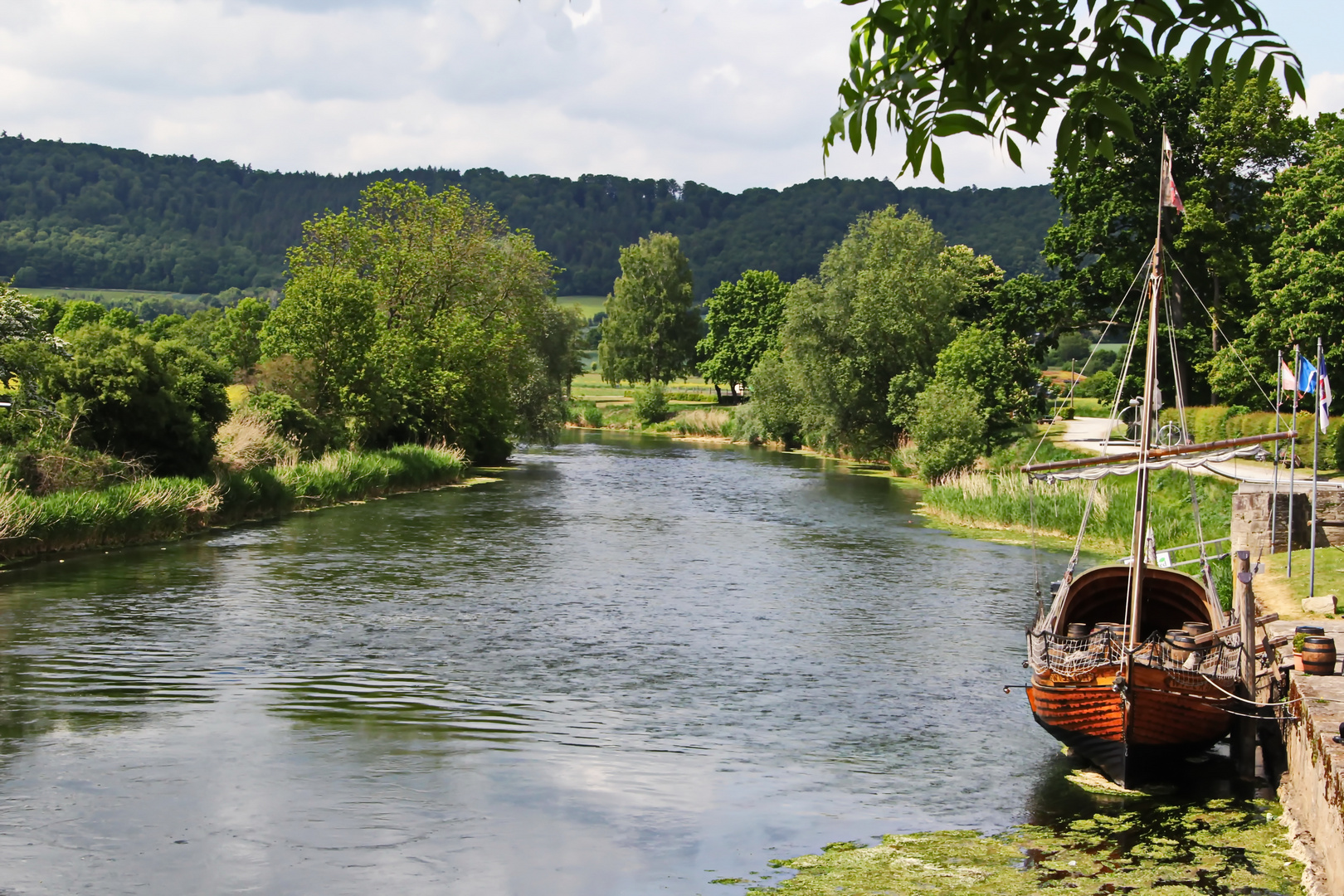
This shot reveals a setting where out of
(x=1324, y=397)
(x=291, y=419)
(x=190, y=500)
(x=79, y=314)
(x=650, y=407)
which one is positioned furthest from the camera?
(x=650, y=407)

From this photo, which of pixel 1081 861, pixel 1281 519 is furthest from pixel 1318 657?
pixel 1281 519

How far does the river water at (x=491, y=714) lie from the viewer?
39.1 ft

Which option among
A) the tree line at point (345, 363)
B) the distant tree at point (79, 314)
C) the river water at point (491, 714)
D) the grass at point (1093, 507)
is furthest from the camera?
the distant tree at point (79, 314)

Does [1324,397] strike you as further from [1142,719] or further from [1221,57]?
[1221,57]

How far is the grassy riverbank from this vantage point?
2719cm

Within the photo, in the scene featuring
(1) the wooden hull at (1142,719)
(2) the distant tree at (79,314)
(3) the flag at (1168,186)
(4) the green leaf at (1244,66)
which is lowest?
(1) the wooden hull at (1142,719)

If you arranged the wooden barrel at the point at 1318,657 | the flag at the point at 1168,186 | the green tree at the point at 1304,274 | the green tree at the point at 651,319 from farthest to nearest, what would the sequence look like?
the green tree at the point at 651,319, the green tree at the point at 1304,274, the flag at the point at 1168,186, the wooden barrel at the point at 1318,657

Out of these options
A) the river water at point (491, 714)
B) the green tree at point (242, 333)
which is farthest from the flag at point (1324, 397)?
the green tree at point (242, 333)

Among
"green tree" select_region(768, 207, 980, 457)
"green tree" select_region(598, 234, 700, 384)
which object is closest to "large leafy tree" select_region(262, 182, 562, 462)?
"green tree" select_region(768, 207, 980, 457)

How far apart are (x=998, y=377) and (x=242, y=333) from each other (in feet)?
173

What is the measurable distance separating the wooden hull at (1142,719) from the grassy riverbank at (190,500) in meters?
21.7

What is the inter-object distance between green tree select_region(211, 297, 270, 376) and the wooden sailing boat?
6261 cm

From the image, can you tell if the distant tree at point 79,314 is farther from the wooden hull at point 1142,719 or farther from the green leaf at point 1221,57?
the green leaf at point 1221,57

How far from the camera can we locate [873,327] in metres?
64.1
